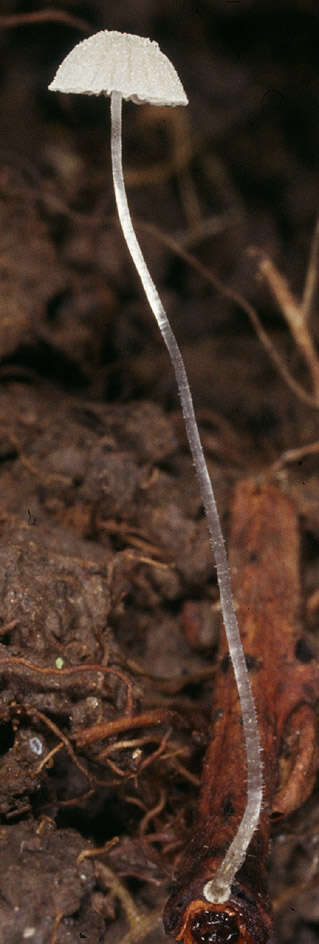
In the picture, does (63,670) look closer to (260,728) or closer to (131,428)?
(260,728)

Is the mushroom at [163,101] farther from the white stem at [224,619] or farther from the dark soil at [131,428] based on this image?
the dark soil at [131,428]

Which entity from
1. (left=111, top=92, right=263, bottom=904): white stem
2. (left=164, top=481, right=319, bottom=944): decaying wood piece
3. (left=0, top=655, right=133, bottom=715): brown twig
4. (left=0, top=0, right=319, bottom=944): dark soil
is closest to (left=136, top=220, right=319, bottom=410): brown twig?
(left=0, top=0, right=319, bottom=944): dark soil

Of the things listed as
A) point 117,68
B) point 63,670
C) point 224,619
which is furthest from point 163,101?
point 63,670

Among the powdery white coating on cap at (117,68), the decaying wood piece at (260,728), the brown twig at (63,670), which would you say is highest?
the powdery white coating on cap at (117,68)

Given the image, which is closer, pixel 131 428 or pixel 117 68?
pixel 117 68

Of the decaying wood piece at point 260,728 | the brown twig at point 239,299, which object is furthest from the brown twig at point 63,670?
the brown twig at point 239,299

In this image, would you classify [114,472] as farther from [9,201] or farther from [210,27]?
[210,27]

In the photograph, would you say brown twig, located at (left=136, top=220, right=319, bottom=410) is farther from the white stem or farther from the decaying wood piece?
the white stem
